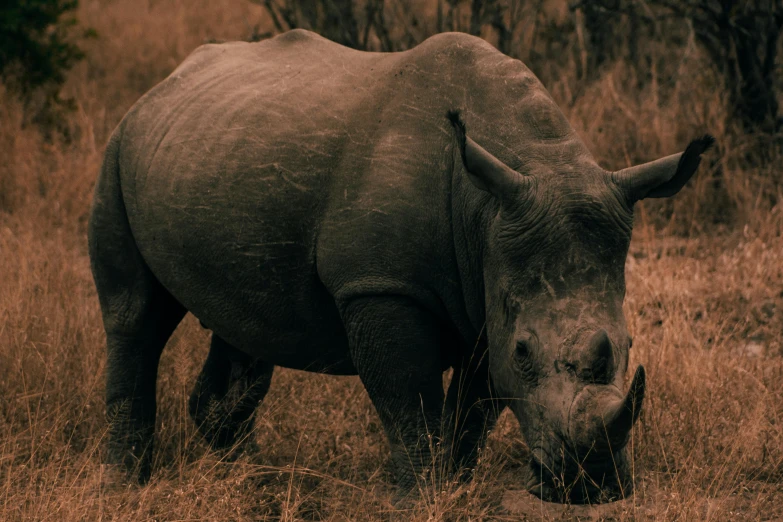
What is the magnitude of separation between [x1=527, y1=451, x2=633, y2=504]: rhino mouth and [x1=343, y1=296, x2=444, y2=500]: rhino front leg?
508mm

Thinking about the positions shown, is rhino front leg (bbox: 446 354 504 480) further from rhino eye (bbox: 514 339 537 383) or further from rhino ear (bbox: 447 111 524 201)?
rhino ear (bbox: 447 111 524 201)

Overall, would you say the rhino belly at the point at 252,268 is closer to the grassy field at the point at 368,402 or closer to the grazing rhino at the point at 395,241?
the grazing rhino at the point at 395,241

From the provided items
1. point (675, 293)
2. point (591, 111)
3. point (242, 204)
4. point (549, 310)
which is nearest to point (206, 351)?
point (242, 204)

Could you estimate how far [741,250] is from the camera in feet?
22.0

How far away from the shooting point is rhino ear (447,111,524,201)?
329 centimetres

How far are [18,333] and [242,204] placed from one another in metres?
1.79

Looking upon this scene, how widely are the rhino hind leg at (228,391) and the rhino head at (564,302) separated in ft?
5.62

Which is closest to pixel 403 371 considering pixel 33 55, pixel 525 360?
pixel 525 360

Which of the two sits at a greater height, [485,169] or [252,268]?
[485,169]

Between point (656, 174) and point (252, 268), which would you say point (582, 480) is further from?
point (252, 268)

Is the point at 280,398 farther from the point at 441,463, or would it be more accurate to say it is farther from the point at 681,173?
the point at 681,173

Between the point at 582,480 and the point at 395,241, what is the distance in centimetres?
92

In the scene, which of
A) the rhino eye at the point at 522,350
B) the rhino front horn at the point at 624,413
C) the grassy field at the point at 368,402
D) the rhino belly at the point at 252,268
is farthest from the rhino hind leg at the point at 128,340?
the rhino front horn at the point at 624,413

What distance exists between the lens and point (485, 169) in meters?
3.32
